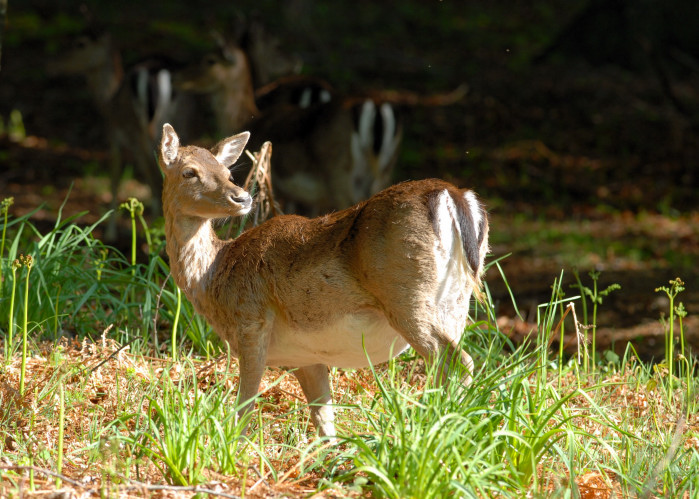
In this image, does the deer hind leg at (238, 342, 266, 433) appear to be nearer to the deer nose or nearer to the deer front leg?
the deer front leg

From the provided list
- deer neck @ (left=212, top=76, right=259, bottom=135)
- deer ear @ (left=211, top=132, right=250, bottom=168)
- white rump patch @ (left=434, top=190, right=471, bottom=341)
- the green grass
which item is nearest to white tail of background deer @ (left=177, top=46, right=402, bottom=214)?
deer neck @ (left=212, top=76, right=259, bottom=135)

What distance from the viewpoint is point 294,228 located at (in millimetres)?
3777

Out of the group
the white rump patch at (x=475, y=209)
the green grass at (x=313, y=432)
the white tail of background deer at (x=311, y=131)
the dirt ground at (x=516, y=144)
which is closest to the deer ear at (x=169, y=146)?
the green grass at (x=313, y=432)

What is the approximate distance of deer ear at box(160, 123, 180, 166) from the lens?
3795 millimetres

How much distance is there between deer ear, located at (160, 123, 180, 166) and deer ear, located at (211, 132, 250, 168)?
245mm

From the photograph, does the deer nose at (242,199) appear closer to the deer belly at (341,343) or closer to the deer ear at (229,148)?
the deer ear at (229,148)

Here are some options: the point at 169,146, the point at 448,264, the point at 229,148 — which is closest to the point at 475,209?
the point at 448,264

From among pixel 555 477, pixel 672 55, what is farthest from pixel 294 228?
pixel 672 55

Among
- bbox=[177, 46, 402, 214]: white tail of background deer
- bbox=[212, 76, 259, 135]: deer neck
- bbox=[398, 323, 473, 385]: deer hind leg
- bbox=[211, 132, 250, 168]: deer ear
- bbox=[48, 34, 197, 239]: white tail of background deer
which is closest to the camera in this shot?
bbox=[398, 323, 473, 385]: deer hind leg

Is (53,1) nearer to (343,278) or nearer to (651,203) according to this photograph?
(651,203)

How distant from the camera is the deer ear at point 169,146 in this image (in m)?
3.79

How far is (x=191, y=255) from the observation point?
386 cm

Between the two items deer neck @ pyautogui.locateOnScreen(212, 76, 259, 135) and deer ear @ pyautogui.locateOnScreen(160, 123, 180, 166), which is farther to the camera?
deer neck @ pyautogui.locateOnScreen(212, 76, 259, 135)

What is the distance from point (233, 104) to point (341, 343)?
6.93 metres
